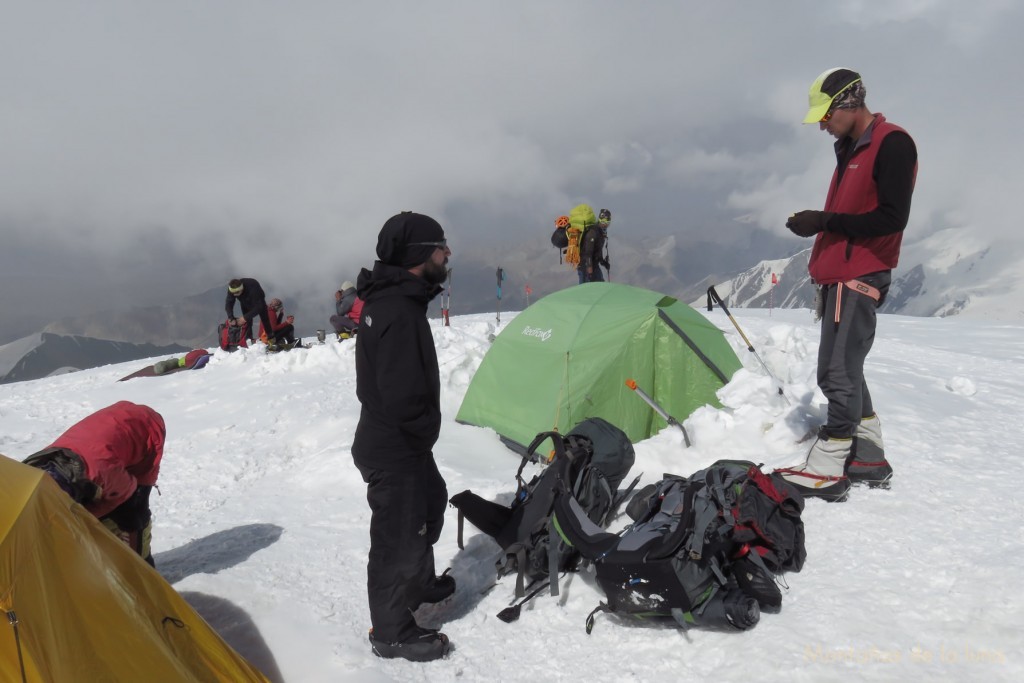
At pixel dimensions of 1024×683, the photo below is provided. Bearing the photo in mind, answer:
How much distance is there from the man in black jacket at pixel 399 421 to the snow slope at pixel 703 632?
229 mm

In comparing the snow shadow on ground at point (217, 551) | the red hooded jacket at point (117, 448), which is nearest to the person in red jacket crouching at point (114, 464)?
the red hooded jacket at point (117, 448)

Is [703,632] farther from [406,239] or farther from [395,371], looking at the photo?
[406,239]

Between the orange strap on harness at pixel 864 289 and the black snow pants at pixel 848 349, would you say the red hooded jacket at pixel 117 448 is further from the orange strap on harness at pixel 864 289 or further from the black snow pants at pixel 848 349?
the orange strap on harness at pixel 864 289

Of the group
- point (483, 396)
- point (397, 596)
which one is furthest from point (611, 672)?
point (483, 396)

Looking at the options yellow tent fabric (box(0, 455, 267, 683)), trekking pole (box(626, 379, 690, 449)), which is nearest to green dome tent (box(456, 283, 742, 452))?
trekking pole (box(626, 379, 690, 449))

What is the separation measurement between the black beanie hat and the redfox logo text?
155 inches

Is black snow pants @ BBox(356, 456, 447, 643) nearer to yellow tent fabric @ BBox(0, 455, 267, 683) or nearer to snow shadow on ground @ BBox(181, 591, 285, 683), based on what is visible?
snow shadow on ground @ BBox(181, 591, 285, 683)

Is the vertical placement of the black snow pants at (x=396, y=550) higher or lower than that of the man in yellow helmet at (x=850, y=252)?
lower

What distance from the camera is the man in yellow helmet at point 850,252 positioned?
400 cm

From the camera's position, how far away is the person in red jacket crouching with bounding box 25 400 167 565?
12.0ft

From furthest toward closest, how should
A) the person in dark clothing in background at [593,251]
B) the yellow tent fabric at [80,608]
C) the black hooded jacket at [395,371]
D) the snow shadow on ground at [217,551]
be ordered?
the person in dark clothing in background at [593,251] → the snow shadow on ground at [217,551] → the black hooded jacket at [395,371] → the yellow tent fabric at [80,608]

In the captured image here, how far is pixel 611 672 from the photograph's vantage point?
127 inches

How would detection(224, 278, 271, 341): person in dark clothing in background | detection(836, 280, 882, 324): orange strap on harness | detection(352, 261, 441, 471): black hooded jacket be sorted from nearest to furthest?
detection(352, 261, 441, 471): black hooded jacket, detection(836, 280, 882, 324): orange strap on harness, detection(224, 278, 271, 341): person in dark clothing in background

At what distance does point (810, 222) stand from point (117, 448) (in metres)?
4.80
